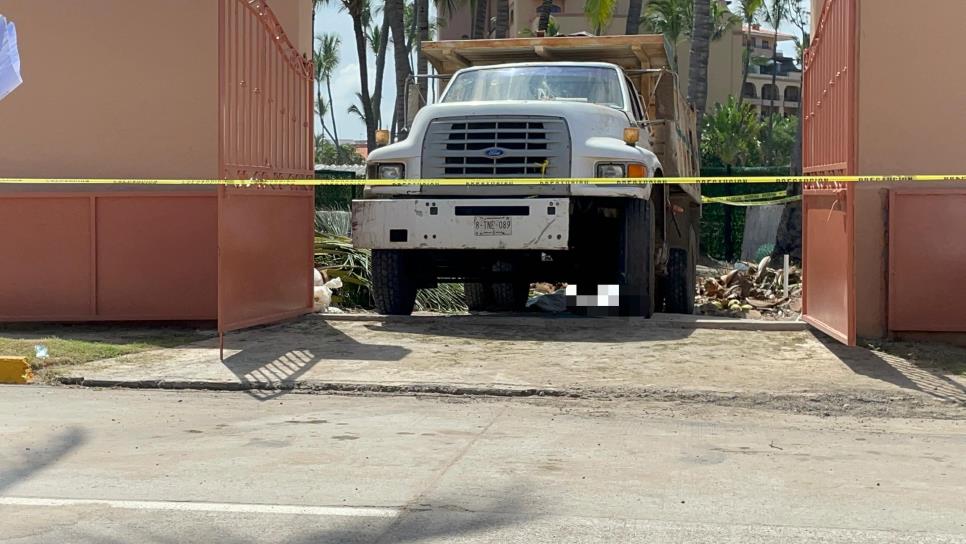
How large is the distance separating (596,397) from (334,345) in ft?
9.29

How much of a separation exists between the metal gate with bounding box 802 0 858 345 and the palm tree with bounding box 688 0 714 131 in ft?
52.6

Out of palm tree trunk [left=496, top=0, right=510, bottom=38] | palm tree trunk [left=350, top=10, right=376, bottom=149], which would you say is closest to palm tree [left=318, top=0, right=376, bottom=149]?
palm tree trunk [left=350, top=10, right=376, bottom=149]

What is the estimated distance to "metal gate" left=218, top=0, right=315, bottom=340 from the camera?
9.80 metres

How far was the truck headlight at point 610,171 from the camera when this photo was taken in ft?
35.2

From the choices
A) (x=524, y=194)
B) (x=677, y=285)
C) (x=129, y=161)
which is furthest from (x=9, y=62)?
(x=677, y=285)

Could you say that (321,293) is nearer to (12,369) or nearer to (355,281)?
(355,281)

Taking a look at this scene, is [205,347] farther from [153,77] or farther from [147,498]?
[147,498]

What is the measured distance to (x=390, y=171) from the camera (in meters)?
11.2

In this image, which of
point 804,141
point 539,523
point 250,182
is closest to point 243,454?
point 539,523

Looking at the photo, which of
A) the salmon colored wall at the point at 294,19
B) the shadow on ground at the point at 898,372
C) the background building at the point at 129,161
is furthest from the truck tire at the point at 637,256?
the salmon colored wall at the point at 294,19

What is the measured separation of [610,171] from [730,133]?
2060 inches

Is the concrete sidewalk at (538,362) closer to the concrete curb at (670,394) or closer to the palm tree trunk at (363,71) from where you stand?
the concrete curb at (670,394)

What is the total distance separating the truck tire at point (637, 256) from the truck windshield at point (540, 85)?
1.23 metres

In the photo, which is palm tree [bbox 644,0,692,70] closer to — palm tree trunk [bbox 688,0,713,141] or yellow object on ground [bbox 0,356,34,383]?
palm tree trunk [bbox 688,0,713,141]
